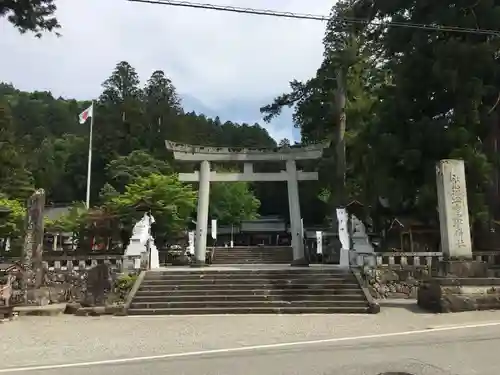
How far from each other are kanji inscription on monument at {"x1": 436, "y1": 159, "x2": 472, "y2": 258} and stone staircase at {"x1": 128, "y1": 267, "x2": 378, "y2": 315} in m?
2.57

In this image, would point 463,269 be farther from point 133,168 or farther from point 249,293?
point 133,168

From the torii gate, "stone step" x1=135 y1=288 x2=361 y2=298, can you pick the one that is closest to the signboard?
the torii gate

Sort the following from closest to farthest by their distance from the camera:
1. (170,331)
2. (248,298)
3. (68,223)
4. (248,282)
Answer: (170,331)
(248,298)
(248,282)
(68,223)

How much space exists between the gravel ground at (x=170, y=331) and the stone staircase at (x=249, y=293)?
828 mm

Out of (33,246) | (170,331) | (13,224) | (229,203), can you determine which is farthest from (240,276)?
(229,203)

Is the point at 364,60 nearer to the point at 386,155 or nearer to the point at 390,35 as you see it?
the point at 390,35

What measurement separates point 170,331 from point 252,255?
25041 mm

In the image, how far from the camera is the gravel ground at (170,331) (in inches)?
301

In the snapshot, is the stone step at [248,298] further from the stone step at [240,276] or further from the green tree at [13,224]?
the green tree at [13,224]

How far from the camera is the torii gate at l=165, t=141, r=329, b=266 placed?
23031 mm

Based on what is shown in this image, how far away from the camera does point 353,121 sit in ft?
92.0

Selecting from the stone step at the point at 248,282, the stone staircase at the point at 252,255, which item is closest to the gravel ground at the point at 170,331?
the stone step at the point at 248,282

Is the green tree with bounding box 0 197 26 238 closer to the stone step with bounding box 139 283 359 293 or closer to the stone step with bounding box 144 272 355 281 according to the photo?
the stone step with bounding box 144 272 355 281

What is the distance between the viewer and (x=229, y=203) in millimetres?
47844
